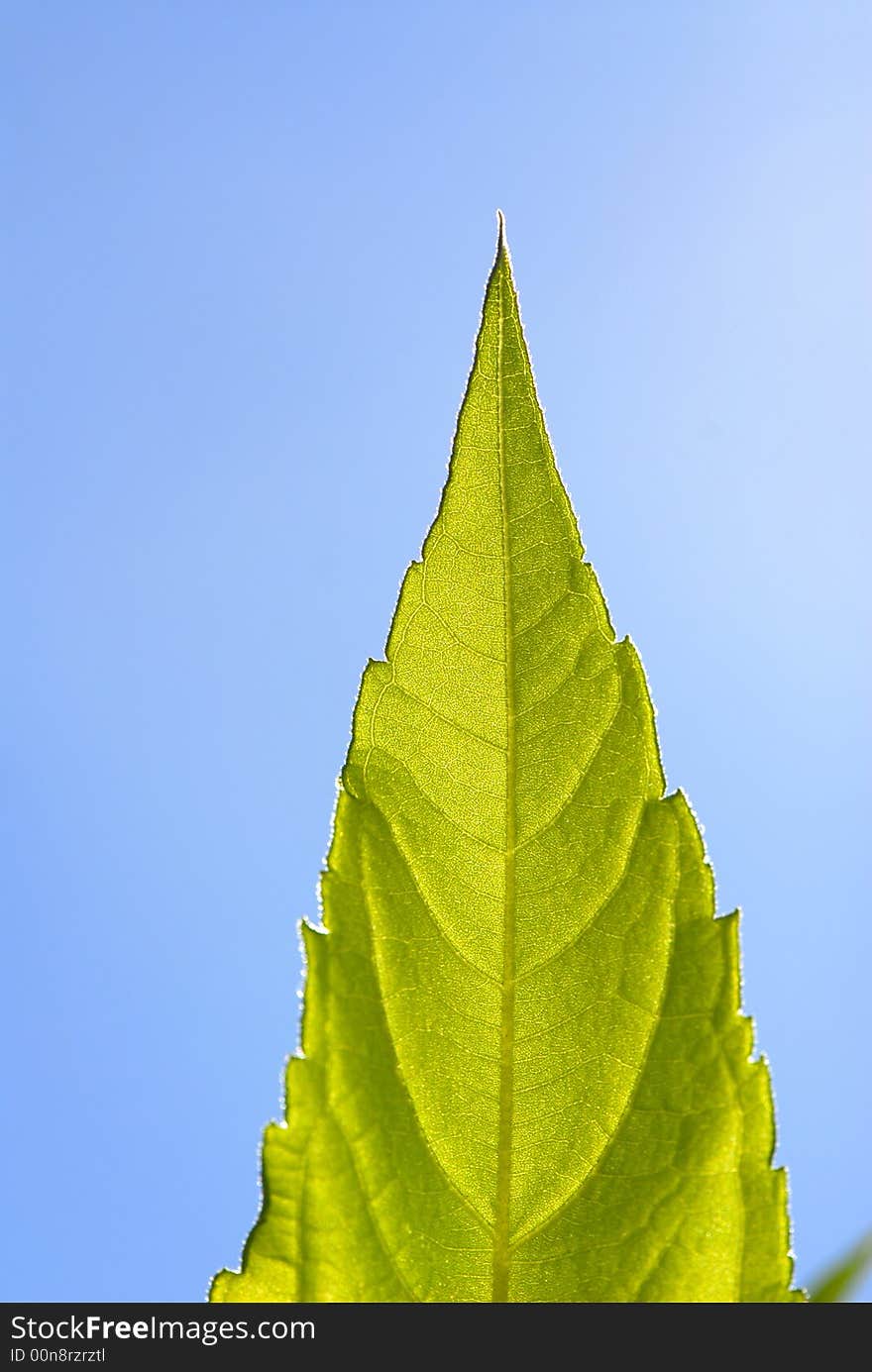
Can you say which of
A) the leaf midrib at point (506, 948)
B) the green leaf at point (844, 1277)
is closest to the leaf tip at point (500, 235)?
the leaf midrib at point (506, 948)

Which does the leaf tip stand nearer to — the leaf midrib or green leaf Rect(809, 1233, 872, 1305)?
the leaf midrib

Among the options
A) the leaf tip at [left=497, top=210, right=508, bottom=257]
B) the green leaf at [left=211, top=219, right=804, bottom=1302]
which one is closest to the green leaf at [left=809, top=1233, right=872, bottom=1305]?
the green leaf at [left=211, top=219, right=804, bottom=1302]

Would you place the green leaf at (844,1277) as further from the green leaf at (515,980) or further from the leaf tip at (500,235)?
the leaf tip at (500,235)

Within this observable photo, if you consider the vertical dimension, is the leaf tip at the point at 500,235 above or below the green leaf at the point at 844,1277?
above

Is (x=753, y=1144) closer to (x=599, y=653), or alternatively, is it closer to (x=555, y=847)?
(x=555, y=847)

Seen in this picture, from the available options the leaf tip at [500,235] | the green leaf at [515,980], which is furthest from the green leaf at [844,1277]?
the leaf tip at [500,235]

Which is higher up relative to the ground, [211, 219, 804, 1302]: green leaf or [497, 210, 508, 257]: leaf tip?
[497, 210, 508, 257]: leaf tip

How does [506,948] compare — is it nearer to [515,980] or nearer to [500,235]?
[515,980]
